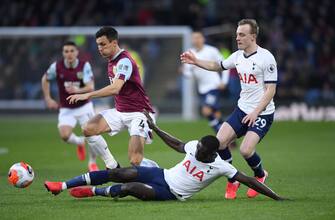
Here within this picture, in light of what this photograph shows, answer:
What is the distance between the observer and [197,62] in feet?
38.4

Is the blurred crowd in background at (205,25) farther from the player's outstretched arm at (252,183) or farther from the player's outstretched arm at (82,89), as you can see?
the player's outstretched arm at (252,183)

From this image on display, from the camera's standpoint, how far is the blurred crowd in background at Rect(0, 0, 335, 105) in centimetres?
2688

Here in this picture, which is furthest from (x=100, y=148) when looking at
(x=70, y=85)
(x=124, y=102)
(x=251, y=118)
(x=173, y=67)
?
(x=173, y=67)

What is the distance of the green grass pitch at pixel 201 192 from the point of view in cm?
968

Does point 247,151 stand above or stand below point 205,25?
below

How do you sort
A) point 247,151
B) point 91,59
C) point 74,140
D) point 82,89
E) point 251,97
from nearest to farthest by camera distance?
point 247,151 → point 251,97 → point 82,89 → point 74,140 → point 91,59

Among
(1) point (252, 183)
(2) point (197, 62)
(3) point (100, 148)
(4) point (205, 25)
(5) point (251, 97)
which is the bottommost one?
(3) point (100, 148)

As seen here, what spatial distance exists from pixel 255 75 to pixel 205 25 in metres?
18.9

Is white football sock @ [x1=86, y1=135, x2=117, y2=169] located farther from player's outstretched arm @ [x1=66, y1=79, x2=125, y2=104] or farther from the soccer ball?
the soccer ball

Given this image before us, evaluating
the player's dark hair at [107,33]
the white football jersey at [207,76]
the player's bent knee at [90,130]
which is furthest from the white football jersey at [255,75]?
the white football jersey at [207,76]

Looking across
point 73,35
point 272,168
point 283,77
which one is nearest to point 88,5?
point 73,35

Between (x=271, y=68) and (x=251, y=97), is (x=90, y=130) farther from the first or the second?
(x=271, y=68)

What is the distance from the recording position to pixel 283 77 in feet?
88.4

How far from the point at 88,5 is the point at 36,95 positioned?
210 inches
